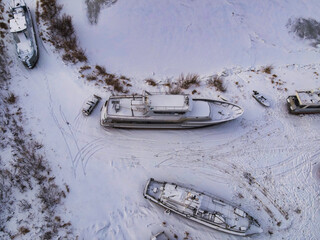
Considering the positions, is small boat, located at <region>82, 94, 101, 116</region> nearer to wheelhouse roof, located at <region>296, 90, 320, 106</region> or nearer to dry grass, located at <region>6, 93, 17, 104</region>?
dry grass, located at <region>6, 93, 17, 104</region>

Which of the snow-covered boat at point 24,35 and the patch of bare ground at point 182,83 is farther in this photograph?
the patch of bare ground at point 182,83

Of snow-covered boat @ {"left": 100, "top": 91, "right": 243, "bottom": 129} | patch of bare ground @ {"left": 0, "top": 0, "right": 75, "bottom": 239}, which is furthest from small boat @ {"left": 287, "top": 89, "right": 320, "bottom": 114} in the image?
patch of bare ground @ {"left": 0, "top": 0, "right": 75, "bottom": 239}

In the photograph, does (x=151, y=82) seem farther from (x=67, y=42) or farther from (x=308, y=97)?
(x=308, y=97)

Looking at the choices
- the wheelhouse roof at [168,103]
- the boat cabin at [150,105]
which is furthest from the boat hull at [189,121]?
the wheelhouse roof at [168,103]

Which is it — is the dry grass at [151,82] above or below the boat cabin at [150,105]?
above

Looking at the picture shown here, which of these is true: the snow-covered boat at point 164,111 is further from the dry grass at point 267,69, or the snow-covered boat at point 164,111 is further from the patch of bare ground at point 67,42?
the dry grass at point 267,69

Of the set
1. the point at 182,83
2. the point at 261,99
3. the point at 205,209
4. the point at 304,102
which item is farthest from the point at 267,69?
the point at 205,209

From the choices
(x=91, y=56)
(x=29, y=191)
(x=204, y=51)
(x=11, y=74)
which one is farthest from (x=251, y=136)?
(x=11, y=74)

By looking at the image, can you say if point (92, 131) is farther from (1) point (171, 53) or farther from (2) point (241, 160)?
(2) point (241, 160)
